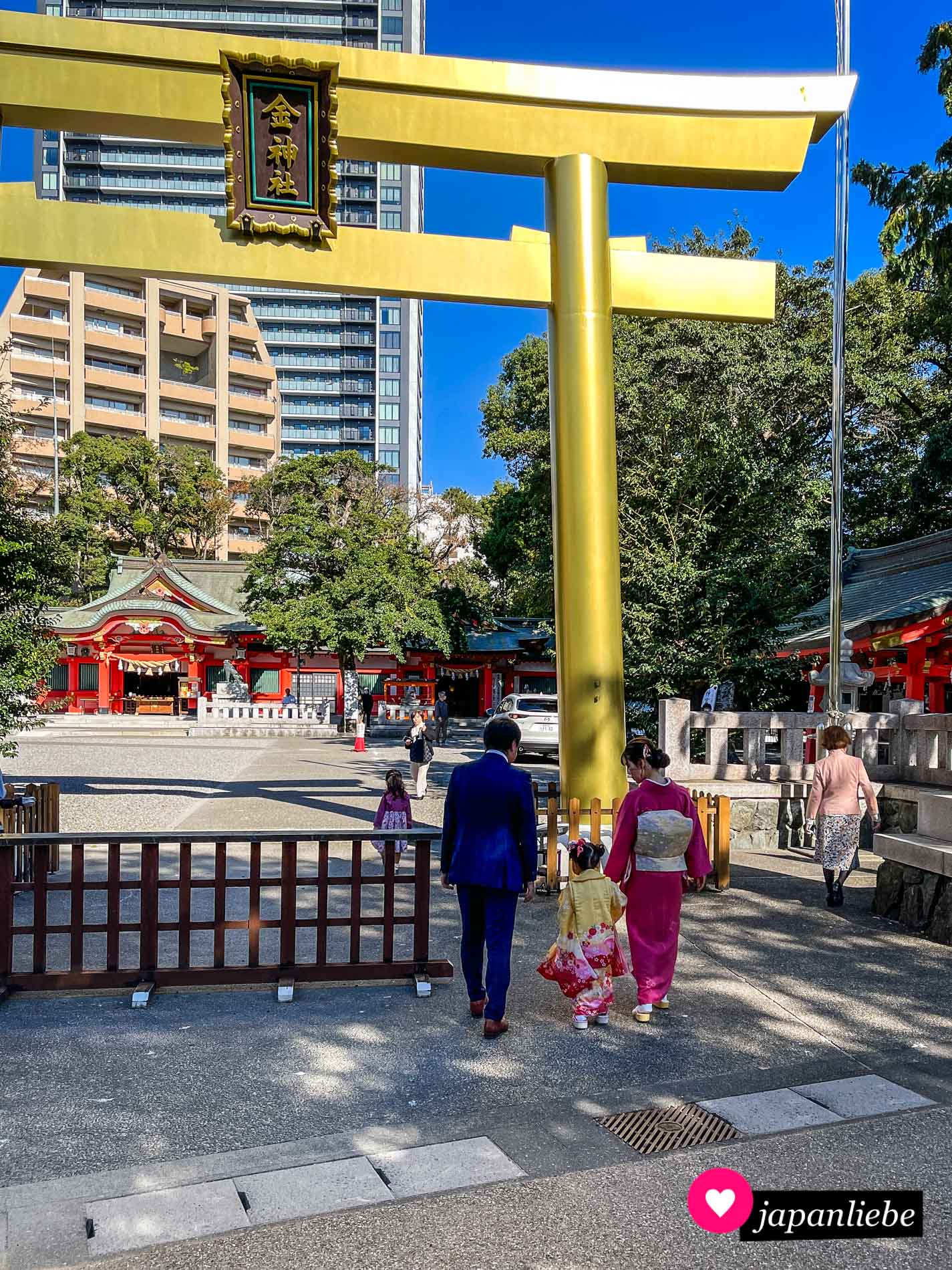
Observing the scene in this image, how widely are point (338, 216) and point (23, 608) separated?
71.3m

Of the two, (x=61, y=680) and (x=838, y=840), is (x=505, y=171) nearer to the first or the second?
(x=838, y=840)

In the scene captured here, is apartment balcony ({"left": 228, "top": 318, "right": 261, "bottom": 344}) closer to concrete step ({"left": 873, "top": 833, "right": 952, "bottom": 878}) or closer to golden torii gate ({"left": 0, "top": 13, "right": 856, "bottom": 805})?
golden torii gate ({"left": 0, "top": 13, "right": 856, "bottom": 805})

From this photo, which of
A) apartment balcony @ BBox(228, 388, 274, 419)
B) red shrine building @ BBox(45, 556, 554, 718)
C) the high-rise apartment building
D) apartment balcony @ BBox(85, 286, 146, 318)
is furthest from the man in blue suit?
the high-rise apartment building

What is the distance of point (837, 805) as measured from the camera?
7391mm

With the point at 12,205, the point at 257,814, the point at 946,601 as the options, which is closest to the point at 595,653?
the point at 257,814

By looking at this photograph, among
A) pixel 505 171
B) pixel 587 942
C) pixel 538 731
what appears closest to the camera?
pixel 587 942

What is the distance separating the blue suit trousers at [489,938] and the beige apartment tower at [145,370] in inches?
1739

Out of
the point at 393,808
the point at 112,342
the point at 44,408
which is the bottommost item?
the point at 393,808

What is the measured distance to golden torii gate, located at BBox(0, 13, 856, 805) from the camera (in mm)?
8156

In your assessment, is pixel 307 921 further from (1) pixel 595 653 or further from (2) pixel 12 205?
(2) pixel 12 205

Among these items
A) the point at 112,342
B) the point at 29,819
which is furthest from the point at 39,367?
the point at 29,819

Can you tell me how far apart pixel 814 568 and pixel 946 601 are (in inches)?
225

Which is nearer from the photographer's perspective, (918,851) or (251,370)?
(918,851)

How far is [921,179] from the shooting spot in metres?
11.5
